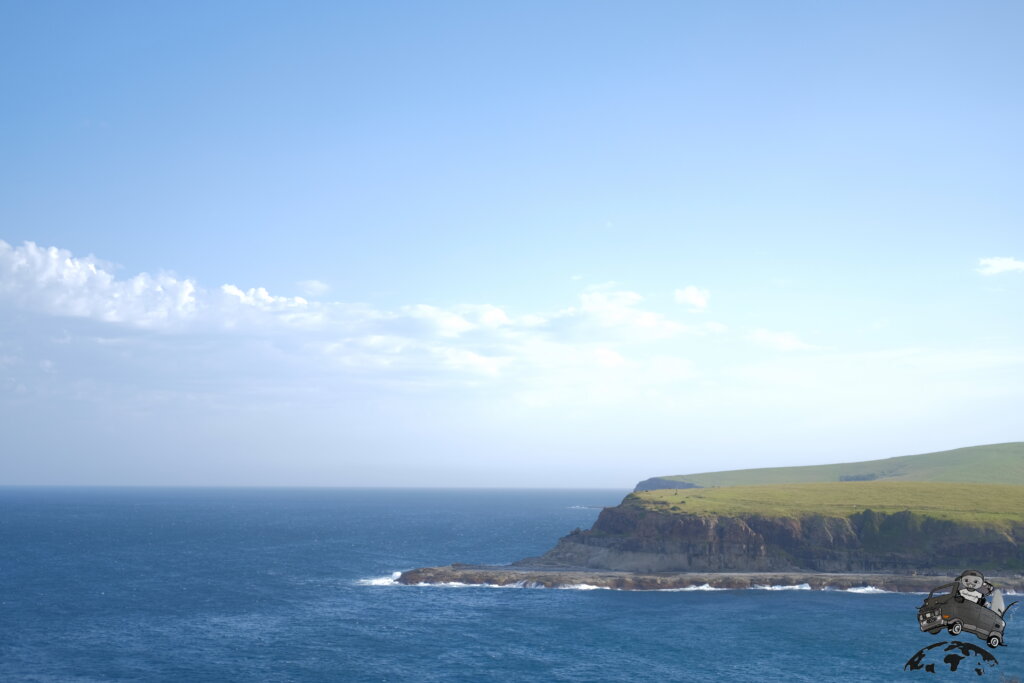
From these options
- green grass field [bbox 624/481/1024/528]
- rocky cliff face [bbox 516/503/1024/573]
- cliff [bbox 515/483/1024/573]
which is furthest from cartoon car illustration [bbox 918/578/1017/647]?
green grass field [bbox 624/481/1024/528]

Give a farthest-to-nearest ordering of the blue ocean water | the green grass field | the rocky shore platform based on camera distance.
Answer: the green grass field, the rocky shore platform, the blue ocean water

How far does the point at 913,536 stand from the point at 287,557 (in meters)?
135

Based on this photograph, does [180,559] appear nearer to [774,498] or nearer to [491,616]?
[491,616]

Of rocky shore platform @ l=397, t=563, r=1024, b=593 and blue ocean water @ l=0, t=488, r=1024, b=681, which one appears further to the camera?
rocky shore platform @ l=397, t=563, r=1024, b=593

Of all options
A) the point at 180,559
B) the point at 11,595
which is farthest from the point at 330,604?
Result: the point at 180,559

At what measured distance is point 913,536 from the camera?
144 m

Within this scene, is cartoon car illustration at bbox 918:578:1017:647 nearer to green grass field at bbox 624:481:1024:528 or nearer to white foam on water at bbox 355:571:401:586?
Result: white foam on water at bbox 355:571:401:586

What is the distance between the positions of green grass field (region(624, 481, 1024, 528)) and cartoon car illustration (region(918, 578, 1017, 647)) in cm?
15012

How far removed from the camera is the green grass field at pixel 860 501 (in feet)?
492

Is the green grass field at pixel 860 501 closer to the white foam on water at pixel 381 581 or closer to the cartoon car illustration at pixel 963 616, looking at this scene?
the white foam on water at pixel 381 581

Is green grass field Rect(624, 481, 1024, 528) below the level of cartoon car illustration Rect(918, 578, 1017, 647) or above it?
below

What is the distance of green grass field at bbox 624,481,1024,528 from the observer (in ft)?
492

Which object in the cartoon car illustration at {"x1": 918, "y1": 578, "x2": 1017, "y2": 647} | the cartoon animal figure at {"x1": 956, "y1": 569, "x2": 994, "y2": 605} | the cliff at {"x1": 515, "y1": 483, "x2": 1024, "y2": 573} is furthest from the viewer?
the cliff at {"x1": 515, "y1": 483, "x2": 1024, "y2": 573}

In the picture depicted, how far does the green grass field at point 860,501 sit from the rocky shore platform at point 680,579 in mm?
15865
